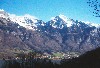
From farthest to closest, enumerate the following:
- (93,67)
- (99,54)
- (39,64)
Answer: (39,64) < (99,54) < (93,67)

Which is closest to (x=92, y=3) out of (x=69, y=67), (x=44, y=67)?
(x=69, y=67)

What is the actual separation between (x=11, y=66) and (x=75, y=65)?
3944 cm

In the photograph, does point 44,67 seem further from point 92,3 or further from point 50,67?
point 92,3

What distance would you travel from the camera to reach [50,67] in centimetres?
4919

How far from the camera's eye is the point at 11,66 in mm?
66938

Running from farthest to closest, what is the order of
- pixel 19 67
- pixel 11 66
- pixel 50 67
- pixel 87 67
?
pixel 11 66, pixel 19 67, pixel 50 67, pixel 87 67

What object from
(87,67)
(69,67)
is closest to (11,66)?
(69,67)

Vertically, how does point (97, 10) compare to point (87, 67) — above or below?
above

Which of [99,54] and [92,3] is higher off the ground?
[92,3]

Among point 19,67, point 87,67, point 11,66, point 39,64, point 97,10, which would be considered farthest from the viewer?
point 11,66

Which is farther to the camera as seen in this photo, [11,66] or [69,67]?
[11,66]

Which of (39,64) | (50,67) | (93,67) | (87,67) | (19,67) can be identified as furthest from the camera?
(19,67)

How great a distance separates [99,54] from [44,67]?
24.3m

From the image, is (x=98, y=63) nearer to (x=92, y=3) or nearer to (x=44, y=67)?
(x=92, y=3)
